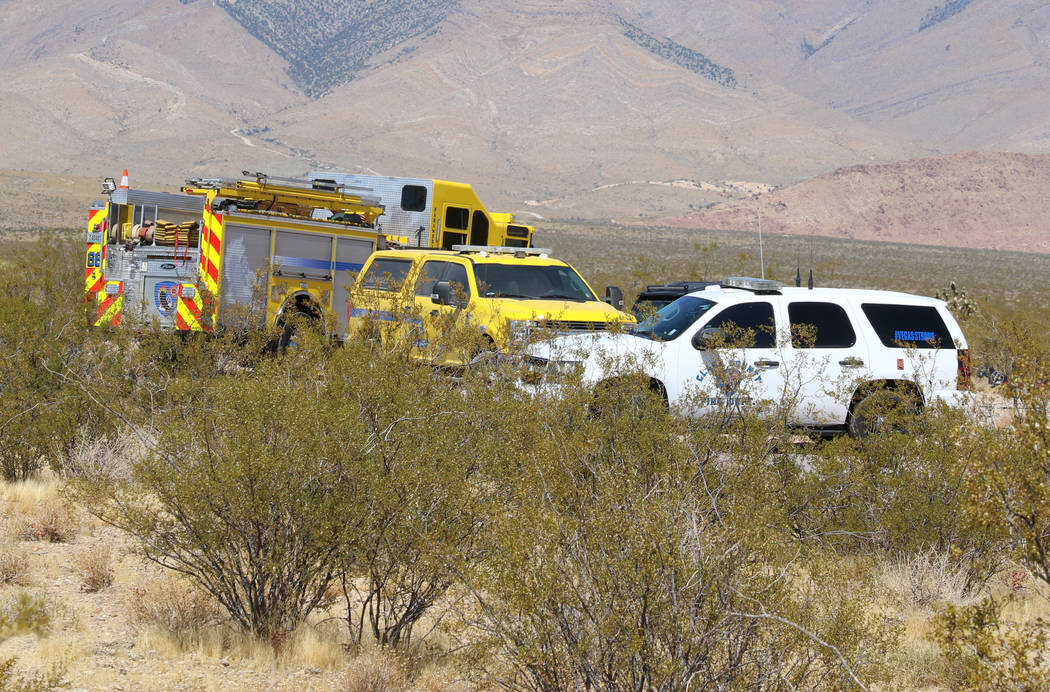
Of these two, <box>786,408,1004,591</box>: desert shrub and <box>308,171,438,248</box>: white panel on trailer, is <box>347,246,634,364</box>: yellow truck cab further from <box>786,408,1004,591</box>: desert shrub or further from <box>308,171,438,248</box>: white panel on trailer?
<box>786,408,1004,591</box>: desert shrub

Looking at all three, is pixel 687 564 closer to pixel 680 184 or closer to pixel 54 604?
pixel 54 604

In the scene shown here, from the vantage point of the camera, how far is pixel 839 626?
14.8 feet

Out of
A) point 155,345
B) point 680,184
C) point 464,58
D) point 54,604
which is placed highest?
point 464,58

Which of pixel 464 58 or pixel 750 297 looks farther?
pixel 464 58

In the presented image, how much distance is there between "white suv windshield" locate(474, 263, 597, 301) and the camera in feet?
44.3

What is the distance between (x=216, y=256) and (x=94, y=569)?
29.0 ft

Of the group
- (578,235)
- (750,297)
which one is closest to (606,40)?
(578,235)

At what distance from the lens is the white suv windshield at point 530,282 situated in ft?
44.3

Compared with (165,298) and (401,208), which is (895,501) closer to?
(165,298)

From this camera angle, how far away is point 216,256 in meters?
15.4

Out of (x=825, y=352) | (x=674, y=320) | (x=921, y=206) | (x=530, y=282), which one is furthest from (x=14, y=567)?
(x=921, y=206)

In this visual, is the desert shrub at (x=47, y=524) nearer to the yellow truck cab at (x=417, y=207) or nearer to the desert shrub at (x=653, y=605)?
the desert shrub at (x=653, y=605)

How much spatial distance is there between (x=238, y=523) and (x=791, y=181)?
151527 millimetres

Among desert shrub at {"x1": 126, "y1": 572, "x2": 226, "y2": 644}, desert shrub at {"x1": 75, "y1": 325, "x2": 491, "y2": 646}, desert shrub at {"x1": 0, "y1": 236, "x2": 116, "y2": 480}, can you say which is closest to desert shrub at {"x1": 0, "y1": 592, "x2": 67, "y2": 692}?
desert shrub at {"x1": 126, "y1": 572, "x2": 226, "y2": 644}
